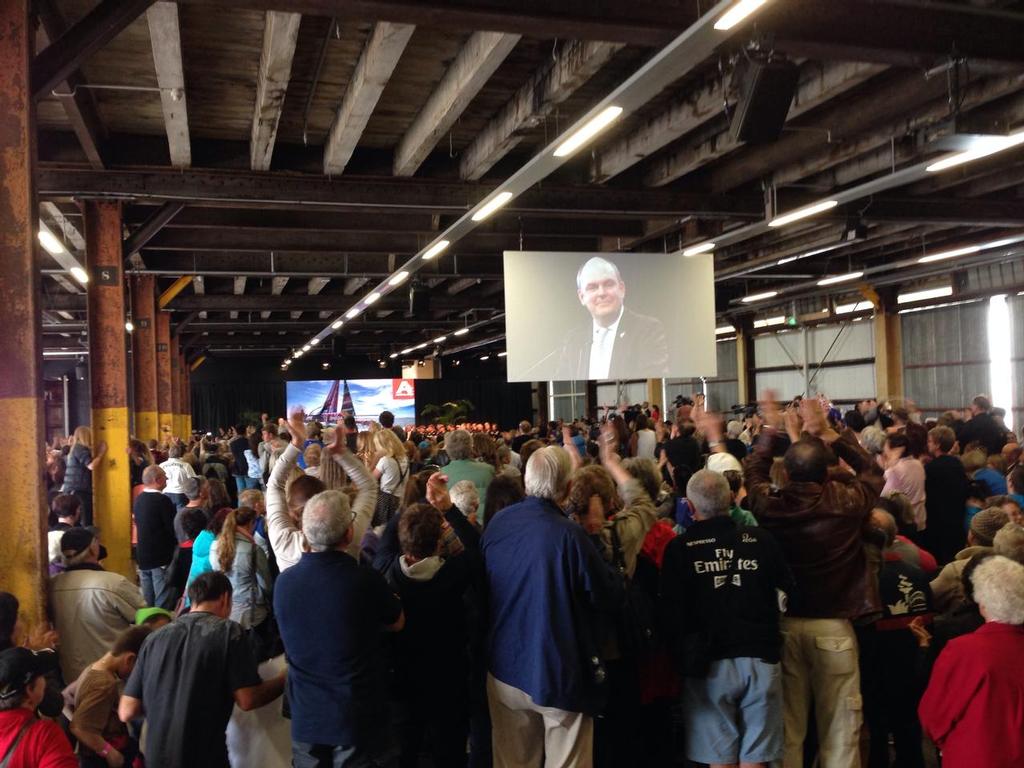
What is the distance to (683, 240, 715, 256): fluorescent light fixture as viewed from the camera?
9.30 meters

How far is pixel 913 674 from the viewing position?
3.67m

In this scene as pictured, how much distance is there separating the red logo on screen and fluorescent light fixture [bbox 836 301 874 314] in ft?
60.2

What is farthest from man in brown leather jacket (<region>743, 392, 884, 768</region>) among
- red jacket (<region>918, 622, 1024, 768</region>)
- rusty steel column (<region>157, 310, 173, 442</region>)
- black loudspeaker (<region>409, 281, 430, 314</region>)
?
rusty steel column (<region>157, 310, 173, 442</region>)

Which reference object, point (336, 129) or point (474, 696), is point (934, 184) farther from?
point (474, 696)

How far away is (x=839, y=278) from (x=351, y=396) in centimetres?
2120

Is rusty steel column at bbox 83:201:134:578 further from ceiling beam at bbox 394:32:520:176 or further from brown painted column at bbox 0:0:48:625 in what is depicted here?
brown painted column at bbox 0:0:48:625

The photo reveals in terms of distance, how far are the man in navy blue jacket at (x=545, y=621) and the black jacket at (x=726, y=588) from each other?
1.11 feet

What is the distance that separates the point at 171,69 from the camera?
17.0 ft

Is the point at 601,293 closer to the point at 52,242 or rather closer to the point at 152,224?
the point at 152,224

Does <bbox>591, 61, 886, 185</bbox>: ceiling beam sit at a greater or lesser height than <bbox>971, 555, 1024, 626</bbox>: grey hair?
greater

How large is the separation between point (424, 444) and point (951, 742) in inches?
285

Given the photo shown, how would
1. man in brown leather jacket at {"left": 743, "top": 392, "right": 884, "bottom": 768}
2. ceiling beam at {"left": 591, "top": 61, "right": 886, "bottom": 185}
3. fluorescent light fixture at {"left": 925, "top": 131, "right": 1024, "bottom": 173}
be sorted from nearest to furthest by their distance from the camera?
1. man in brown leather jacket at {"left": 743, "top": 392, "right": 884, "bottom": 768}
2. fluorescent light fixture at {"left": 925, "top": 131, "right": 1024, "bottom": 173}
3. ceiling beam at {"left": 591, "top": 61, "right": 886, "bottom": 185}

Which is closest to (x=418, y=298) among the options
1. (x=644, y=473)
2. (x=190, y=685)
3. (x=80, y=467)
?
(x=80, y=467)

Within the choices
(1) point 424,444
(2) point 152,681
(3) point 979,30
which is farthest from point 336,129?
(2) point 152,681
